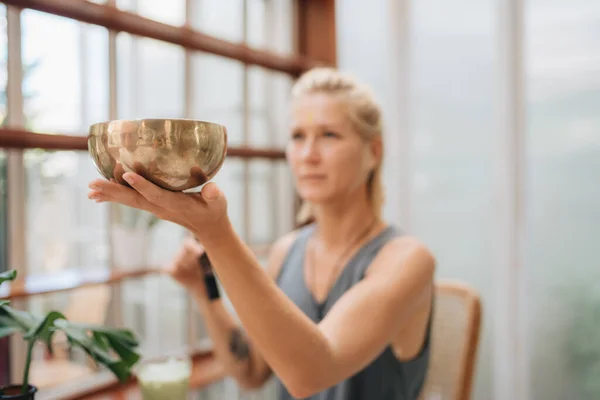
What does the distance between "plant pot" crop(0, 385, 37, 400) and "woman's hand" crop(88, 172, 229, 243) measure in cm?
34

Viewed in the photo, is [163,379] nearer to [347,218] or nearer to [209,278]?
[209,278]

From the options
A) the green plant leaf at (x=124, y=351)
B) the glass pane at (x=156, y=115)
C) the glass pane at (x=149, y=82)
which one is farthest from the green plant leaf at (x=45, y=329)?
the glass pane at (x=149, y=82)

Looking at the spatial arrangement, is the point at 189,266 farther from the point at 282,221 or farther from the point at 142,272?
the point at 282,221

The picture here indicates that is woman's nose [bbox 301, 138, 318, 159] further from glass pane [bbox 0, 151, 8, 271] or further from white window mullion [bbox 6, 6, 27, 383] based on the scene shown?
glass pane [bbox 0, 151, 8, 271]

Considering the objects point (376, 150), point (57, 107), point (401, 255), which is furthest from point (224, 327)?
point (57, 107)

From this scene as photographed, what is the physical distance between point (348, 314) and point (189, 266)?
0.38m

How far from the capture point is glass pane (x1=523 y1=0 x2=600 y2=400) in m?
1.86

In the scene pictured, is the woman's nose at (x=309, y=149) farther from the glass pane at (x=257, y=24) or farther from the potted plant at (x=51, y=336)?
the glass pane at (x=257, y=24)

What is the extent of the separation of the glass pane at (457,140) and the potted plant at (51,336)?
161 cm

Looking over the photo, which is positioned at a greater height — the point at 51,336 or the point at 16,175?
the point at 16,175

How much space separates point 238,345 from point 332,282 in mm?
309

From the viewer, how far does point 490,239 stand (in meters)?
2.06

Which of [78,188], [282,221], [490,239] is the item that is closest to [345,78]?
[282,221]

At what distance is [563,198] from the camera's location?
75.7 inches
